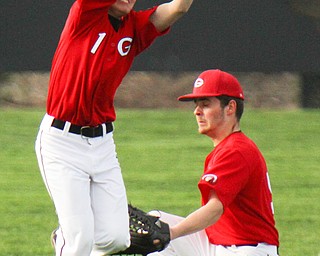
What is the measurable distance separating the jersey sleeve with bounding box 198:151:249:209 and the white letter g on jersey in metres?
0.88

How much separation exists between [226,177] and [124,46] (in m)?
1.03

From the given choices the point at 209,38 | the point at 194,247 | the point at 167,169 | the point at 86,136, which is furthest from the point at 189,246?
the point at 209,38

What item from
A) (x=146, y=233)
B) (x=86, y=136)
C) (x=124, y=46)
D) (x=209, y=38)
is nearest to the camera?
(x=146, y=233)

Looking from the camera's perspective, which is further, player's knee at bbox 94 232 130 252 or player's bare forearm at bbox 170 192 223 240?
player's knee at bbox 94 232 130 252

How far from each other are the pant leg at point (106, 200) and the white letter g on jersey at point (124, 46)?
449 mm

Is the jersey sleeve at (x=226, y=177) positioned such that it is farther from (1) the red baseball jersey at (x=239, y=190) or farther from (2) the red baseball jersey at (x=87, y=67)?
(2) the red baseball jersey at (x=87, y=67)

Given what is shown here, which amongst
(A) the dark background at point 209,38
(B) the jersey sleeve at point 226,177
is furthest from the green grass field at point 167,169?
(B) the jersey sleeve at point 226,177

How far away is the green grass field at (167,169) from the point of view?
7656 mm

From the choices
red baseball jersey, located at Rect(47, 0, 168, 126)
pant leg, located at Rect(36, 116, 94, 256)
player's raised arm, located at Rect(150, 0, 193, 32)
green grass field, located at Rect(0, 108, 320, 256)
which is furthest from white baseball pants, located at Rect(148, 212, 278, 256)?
green grass field, located at Rect(0, 108, 320, 256)

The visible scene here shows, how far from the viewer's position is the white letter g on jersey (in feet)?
19.3

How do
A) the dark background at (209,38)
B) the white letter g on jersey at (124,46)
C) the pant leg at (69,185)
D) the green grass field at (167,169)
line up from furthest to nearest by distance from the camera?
the dark background at (209,38) → the green grass field at (167,169) → the white letter g on jersey at (124,46) → the pant leg at (69,185)

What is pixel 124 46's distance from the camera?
5918 millimetres

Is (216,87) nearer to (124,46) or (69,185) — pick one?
(124,46)

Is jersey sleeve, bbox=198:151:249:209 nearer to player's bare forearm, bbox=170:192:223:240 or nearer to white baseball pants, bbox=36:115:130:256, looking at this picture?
player's bare forearm, bbox=170:192:223:240
